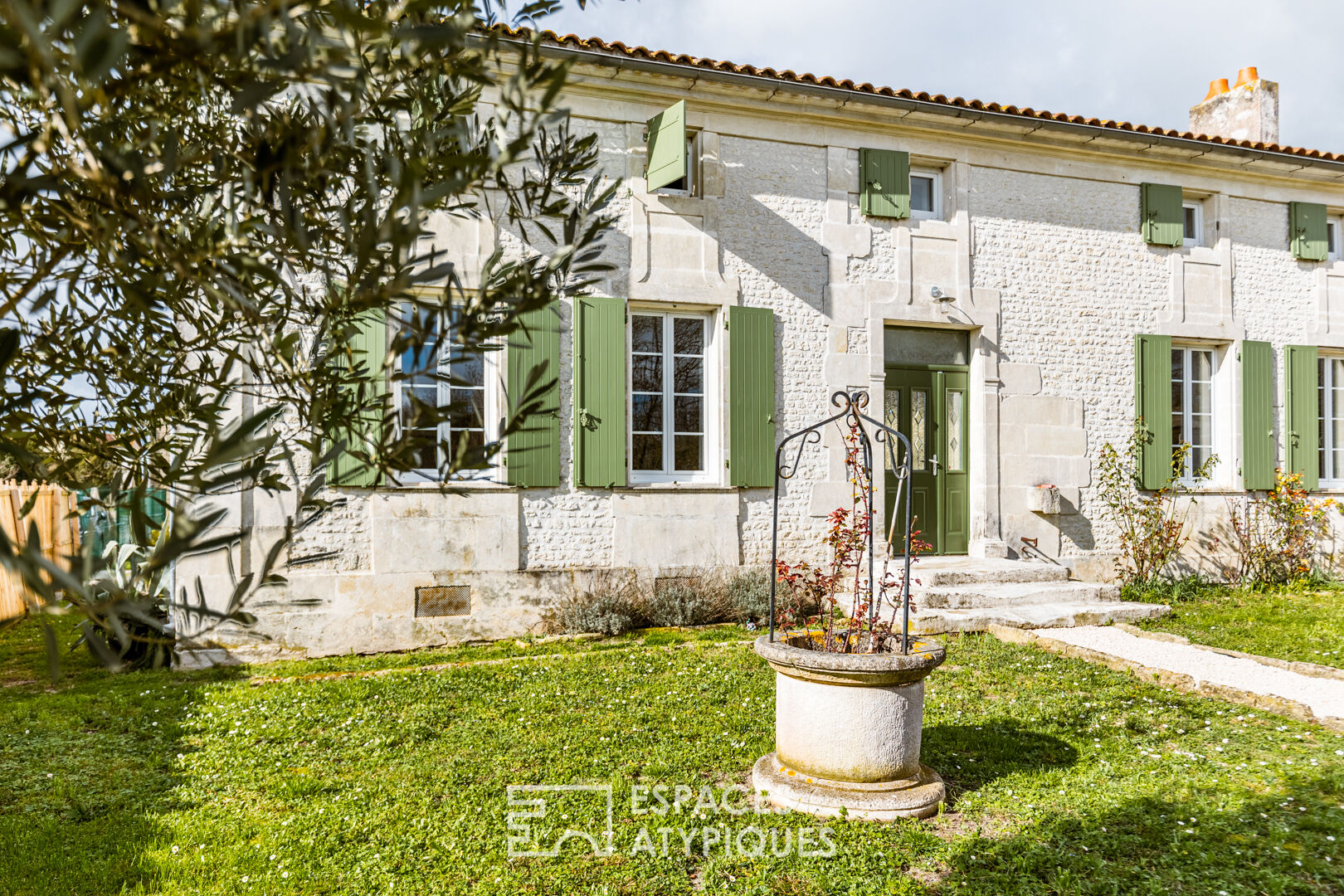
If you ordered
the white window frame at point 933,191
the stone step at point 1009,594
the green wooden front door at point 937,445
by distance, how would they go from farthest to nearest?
1. the white window frame at point 933,191
2. the green wooden front door at point 937,445
3. the stone step at point 1009,594

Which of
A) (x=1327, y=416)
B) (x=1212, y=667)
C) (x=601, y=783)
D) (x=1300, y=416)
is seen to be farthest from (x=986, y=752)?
(x=1327, y=416)

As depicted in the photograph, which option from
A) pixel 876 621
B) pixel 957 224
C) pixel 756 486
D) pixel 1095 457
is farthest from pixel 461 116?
pixel 1095 457

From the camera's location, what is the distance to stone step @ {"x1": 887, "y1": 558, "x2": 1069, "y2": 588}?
7812 millimetres

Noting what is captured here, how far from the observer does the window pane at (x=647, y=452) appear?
25.8ft

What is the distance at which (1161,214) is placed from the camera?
9539 millimetres

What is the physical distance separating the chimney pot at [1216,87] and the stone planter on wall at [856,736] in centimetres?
1043

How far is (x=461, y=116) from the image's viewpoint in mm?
2217

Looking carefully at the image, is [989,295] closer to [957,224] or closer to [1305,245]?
[957,224]

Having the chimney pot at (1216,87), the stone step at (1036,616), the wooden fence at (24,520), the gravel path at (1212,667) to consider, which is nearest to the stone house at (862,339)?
the chimney pot at (1216,87)

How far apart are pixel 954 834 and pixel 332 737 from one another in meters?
3.23

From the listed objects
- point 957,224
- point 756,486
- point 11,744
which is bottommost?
point 11,744

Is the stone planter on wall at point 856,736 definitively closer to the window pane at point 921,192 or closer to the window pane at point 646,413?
the window pane at point 646,413

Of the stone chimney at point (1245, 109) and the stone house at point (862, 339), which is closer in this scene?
the stone house at point (862, 339)

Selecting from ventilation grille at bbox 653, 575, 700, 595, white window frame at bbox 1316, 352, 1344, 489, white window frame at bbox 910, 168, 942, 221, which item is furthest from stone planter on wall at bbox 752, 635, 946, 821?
white window frame at bbox 1316, 352, 1344, 489
